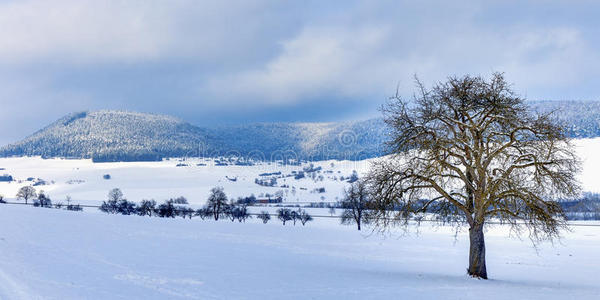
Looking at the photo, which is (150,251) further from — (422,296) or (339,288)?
(422,296)

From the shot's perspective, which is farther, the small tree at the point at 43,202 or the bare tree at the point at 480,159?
the small tree at the point at 43,202

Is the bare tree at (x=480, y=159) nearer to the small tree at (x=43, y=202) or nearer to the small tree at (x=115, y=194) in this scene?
the small tree at (x=43, y=202)

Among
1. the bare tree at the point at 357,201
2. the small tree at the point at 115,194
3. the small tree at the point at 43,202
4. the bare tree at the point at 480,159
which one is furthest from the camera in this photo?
the small tree at the point at 115,194

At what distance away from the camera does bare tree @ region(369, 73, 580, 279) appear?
58.4 feet

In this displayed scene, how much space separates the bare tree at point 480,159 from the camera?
1780 centimetres

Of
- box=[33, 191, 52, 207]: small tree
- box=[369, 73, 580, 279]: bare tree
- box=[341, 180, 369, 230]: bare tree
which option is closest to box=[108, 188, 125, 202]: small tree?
box=[33, 191, 52, 207]: small tree

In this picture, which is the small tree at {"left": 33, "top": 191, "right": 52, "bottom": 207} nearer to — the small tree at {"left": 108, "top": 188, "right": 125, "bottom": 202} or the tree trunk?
the small tree at {"left": 108, "top": 188, "right": 125, "bottom": 202}

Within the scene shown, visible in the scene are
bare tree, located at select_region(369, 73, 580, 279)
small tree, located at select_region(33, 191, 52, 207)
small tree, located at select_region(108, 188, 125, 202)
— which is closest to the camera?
bare tree, located at select_region(369, 73, 580, 279)

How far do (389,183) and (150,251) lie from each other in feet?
47.7

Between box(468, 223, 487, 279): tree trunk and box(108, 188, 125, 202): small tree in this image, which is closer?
box(468, 223, 487, 279): tree trunk

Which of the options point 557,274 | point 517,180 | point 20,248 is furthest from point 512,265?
point 20,248

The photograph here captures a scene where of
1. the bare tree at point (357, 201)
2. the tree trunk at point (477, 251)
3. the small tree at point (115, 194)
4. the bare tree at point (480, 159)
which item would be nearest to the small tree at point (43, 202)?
the small tree at point (115, 194)

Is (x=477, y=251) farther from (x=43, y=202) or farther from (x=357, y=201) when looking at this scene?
(x=43, y=202)

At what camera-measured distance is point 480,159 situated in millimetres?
18078
